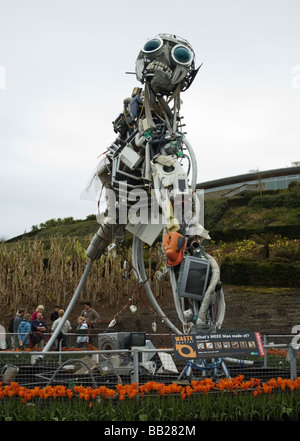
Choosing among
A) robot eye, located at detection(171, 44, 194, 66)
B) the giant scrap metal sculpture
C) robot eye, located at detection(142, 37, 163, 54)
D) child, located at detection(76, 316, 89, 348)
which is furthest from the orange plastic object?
child, located at detection(76, 316, 89, 348)

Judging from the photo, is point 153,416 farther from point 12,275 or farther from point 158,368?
point 12,275

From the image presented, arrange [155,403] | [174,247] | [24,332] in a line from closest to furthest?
[155,403] < [174,247] < [24,332]

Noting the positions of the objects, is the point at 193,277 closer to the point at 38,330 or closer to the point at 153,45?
the point at 153,45

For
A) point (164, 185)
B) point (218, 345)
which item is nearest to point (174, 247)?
point (164, 185)

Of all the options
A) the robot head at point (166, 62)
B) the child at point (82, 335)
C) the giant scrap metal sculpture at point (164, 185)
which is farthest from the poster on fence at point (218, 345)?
the child at point (82, 335)

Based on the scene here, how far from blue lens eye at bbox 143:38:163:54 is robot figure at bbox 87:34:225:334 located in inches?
0.6

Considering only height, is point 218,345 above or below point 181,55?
below

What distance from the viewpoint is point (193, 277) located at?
24.2ft

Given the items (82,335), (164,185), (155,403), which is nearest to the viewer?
(155,403)

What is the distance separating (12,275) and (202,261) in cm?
1517

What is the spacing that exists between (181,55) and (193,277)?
3.30 m

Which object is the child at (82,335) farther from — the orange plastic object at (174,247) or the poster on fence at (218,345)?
the poster on fence at (218,345)

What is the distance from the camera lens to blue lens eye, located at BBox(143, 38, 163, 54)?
28.0ft
